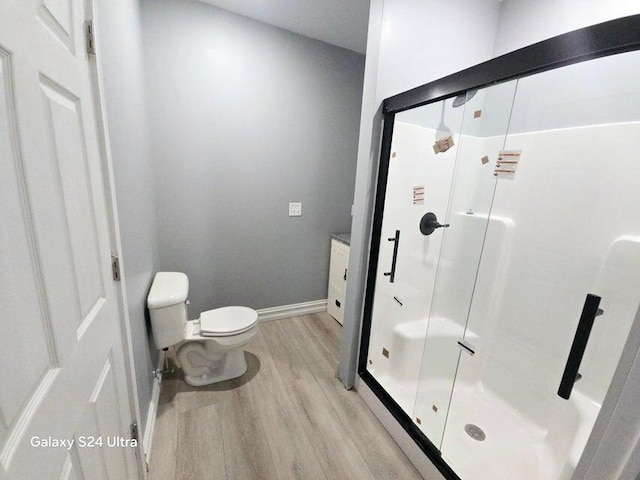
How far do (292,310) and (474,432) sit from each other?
173 centimetres

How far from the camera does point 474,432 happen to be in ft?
4.79

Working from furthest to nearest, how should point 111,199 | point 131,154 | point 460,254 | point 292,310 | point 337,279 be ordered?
point 292,310
point 337,279
point 460,254
point 131,154
point 111,199

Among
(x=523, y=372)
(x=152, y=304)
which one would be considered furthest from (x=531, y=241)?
(x=152, y=304)

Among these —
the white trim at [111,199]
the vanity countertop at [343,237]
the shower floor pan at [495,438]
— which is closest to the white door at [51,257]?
the white trim at [111,199]

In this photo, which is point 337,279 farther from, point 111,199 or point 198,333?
point 111,199

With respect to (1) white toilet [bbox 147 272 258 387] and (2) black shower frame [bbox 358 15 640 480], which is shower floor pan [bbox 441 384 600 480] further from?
(1) white toilet [bbox 147 272 258 387]

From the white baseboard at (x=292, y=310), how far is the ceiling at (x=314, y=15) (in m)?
2.45

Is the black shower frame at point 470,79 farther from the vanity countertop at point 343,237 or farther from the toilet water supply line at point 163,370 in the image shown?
the toilet water supply line at point 163,370

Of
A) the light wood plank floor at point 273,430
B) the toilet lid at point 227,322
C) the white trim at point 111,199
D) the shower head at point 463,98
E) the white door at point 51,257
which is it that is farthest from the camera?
the toilet lid at point 227,322

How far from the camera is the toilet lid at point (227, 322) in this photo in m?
1.68

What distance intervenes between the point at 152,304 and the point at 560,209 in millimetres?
2300

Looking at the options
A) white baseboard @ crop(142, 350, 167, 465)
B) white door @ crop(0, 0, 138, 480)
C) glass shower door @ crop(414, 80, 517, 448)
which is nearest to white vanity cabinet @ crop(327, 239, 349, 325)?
glass shower door @ crop(414, 80, 517, 448)

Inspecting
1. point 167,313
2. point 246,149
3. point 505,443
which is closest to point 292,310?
point 167,313

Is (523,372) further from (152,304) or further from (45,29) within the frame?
(45,29)
